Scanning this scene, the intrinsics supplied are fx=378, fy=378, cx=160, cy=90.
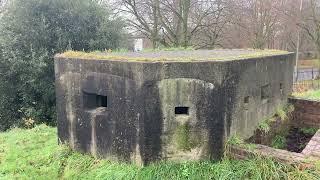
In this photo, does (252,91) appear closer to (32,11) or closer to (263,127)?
(263,127)

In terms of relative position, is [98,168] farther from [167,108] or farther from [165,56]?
[165,56]

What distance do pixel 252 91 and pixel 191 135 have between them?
1.52 metres

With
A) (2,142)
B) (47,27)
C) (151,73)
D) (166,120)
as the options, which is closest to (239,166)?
(166,120)

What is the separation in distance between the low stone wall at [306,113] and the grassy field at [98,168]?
3.53 m

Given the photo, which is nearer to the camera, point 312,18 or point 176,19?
point 176,19

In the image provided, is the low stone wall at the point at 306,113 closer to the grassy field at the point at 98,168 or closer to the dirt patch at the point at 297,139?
the dirt patch at the point at 297,139

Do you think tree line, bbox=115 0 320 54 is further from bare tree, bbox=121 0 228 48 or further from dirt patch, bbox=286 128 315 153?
dirt patch, bbox=286 128 315 153

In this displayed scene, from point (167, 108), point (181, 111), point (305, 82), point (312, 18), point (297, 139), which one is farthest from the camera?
point (312, 18)

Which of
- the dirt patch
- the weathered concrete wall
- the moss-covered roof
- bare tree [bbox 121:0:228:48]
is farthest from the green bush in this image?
the dirt patch

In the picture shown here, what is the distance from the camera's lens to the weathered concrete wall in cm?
555

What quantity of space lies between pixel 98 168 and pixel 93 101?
1228 mm

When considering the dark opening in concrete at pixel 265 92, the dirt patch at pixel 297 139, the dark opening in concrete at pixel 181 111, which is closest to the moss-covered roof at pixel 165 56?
the dark opening in concrete at pixel 265 92

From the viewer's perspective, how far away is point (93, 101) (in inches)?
261

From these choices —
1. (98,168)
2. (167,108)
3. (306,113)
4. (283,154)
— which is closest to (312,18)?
(306,113)
